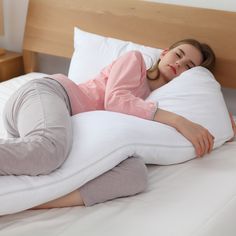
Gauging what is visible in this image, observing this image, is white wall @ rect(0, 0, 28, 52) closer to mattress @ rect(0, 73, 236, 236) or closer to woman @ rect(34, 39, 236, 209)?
woman @ rect(34, 39, 236, 209)

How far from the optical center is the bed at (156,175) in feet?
3.76

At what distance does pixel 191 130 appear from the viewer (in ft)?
4.99

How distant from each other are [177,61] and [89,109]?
0.39 m

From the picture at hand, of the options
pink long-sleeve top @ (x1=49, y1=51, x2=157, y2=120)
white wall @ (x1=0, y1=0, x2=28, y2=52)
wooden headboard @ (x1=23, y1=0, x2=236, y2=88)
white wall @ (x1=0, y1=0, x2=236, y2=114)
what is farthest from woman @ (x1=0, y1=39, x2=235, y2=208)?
white wall @ (x1=0, y1=0, x2=28, y2=52)

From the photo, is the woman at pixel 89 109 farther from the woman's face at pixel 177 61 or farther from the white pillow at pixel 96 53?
the white pillow at pixel 96 53

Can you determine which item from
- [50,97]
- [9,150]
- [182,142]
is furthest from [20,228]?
[182,142]

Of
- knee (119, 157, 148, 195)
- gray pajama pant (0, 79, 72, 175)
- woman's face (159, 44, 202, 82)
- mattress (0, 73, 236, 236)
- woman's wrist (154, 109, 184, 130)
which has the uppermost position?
woman's face (159, 44, 202, 82)

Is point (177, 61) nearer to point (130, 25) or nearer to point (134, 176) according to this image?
point (130, 25)

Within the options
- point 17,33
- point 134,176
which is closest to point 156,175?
point 134,176

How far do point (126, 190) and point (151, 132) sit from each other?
0.77 feet

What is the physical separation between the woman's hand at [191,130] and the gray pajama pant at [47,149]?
0.23m

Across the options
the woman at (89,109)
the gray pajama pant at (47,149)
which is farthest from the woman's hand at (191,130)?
the gray pajama pant at (47,149)

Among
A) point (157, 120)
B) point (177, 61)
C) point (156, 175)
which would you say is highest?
point (177, 61)

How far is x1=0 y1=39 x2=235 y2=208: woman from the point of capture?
121 centimetres
